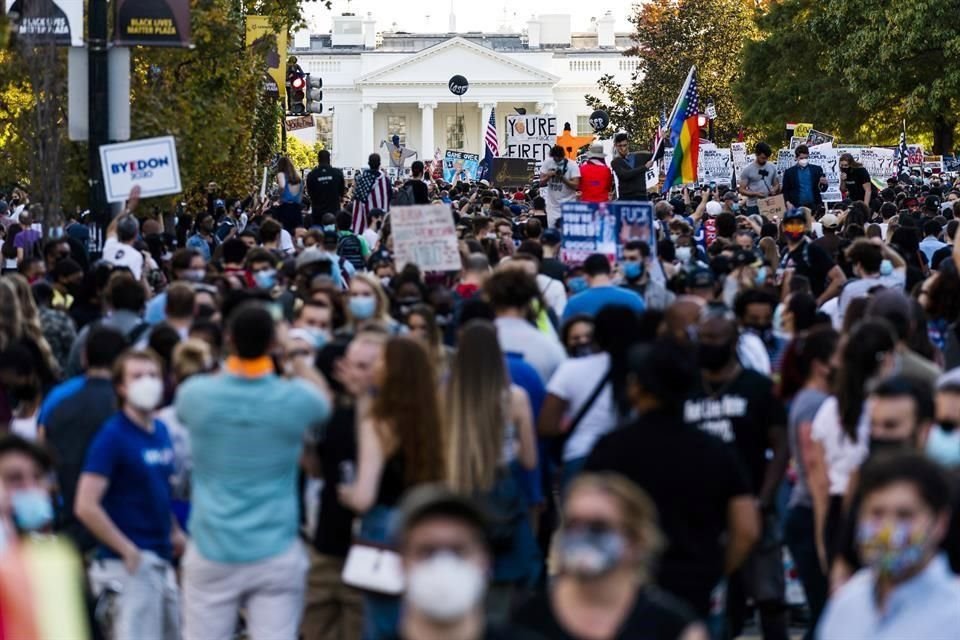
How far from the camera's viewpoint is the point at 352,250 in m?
18.8

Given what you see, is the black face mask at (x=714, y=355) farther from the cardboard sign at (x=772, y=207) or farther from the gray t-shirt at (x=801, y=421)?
the cardboard sign at (x=772, y=207)

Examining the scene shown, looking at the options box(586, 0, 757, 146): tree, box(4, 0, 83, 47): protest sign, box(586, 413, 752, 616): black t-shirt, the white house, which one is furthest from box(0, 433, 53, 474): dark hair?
the white house

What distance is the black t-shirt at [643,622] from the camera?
4.68 metres

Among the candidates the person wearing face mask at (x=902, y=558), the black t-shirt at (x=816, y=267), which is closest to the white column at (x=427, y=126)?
the black t-shirt at (x=816, y=267)

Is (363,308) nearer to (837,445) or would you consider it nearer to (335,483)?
(335,483)

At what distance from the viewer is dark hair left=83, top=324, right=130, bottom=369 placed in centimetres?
842

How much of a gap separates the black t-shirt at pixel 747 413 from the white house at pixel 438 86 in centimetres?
13279

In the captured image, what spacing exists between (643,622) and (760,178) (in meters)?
17.9

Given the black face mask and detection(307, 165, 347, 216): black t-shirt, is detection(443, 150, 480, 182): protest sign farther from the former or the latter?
the black face mask

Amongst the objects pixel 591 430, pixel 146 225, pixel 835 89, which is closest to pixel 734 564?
pixel 591 430

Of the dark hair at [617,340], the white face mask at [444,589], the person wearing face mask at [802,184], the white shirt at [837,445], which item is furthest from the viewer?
the person wearing face mask at [802,184]

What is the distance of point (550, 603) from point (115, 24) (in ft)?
42.6

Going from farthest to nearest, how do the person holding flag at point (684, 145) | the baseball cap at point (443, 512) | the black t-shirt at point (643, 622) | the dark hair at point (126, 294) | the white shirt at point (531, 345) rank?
1. the person holding flag at point (684, 145)
2. the dark hair at point (126, 294)
3. the white shirt at point (531, 345)
4. the black t-shirt at point (643, 622)
5. the baseball cap at point (443, 512)

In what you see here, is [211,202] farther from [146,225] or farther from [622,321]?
[622,321]
